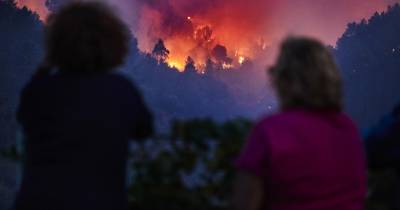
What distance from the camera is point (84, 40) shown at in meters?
2.42

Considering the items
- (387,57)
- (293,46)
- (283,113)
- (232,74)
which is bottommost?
(283,113)

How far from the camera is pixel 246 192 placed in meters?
2.18

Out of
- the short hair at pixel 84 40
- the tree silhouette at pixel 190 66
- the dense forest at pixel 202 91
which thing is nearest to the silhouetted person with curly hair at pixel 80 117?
the short hair at pixel 84 40

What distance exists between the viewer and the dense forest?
279cm

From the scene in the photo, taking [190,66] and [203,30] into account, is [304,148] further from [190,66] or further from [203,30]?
[203,30]

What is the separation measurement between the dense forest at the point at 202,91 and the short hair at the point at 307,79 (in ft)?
1.75

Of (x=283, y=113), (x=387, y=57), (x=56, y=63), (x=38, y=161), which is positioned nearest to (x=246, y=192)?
(x=283, y=113)

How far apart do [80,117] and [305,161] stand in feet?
2.92

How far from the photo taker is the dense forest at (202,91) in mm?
2785

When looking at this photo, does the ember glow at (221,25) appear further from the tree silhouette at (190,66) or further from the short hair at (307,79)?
the short hair at (307,79)

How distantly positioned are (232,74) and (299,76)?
93118mm

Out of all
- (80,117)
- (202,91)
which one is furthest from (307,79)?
(202,91)

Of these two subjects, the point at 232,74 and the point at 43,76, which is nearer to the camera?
the point at 43,76

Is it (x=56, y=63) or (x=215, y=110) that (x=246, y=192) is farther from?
(x=215, y=110)
